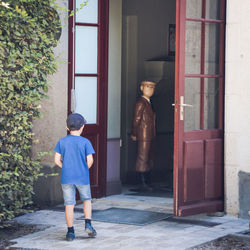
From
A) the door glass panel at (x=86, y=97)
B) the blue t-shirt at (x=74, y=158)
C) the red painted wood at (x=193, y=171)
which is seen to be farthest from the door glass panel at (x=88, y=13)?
the blue t-shirt at (x=74, y=158)

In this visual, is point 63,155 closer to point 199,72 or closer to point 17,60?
point 17,60

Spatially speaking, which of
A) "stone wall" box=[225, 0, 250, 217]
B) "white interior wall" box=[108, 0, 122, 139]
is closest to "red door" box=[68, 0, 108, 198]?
"white interior wall" box=[108, 0, 122, 139]

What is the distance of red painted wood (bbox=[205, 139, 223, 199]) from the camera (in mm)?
7504

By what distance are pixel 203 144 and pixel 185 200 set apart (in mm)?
677

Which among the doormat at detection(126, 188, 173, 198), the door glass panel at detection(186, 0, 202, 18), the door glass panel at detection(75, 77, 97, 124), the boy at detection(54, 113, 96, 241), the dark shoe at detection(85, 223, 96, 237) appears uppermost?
the door glass panel at detection(186, 0, 202, 18)

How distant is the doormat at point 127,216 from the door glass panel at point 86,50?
6.16 ft

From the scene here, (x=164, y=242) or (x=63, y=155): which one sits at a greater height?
(x=63, y=155)

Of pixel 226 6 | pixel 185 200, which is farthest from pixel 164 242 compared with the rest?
pixel 226 6

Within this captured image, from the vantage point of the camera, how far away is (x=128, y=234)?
652 centimetres

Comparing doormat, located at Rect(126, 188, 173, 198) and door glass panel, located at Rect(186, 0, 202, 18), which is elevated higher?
door glass panel, located at Rect(186, 0, 202, 18)

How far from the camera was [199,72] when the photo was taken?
7430 millimetres

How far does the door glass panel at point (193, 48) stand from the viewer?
7.30 metres

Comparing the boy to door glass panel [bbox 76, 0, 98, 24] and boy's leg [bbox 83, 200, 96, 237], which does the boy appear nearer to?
boy's leg [bbox 83, 200, 96, 237]

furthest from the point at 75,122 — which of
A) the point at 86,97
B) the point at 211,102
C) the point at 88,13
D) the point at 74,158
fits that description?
the point at 88,13
